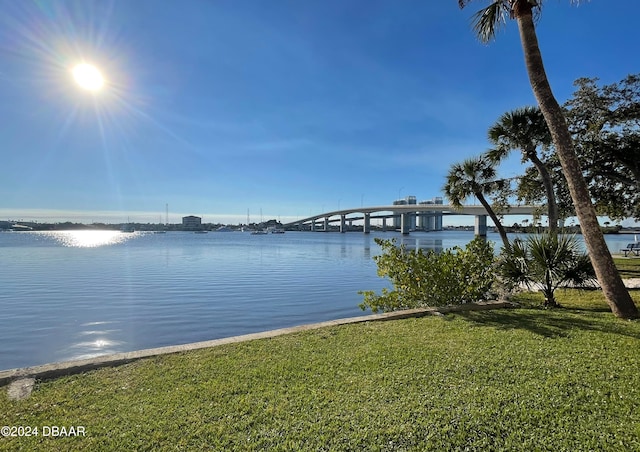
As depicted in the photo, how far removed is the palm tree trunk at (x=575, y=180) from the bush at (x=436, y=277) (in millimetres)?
2357

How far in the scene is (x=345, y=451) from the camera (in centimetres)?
253

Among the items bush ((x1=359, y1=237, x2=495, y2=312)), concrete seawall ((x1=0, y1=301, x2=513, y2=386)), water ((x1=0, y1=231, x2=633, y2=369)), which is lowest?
water ((x1=0, y1=231, x2=633, y2=369))

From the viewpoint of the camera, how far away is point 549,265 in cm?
758

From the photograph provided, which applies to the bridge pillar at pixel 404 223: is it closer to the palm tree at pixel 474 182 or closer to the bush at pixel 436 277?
the palm tree at pixel 474 182

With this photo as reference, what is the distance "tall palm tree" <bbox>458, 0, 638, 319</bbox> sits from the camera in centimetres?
627

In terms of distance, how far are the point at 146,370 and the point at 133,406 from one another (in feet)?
3.01

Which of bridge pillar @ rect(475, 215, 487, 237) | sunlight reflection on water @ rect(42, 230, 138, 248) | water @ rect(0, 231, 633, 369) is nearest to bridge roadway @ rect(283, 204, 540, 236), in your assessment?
bridge pillar @ rect(475, 215, 487, 237)

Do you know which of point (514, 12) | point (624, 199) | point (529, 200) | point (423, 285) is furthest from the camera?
point (529, 200)

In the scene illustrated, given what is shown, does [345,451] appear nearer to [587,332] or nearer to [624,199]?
[587,332]

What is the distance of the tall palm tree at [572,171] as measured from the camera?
247 inches

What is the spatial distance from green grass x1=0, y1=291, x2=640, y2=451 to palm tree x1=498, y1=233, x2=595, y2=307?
2.53m

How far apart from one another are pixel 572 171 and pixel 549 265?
7.09ft

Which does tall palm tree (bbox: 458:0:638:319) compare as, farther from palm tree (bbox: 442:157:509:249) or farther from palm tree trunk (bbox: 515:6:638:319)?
palm tree (bbox: 442:157:509:249)

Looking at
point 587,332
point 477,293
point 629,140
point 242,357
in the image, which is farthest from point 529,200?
point 242,357
